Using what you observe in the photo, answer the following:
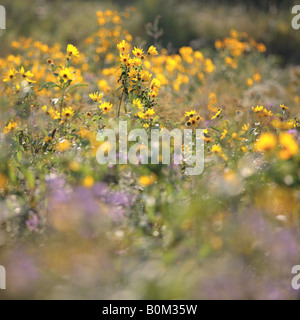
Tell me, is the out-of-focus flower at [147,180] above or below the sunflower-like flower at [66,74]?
below

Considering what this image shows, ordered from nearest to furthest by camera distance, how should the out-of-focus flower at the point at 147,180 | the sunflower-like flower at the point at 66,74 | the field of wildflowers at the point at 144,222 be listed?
the field of wildflowers at the point at 144,222, the out-of-focus flower at the point at 147,180, the sunflower-like flower at the point at 66,74

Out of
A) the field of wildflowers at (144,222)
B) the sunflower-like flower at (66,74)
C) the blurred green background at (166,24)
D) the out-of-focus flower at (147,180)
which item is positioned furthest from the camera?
the blurred green background at (166,24)

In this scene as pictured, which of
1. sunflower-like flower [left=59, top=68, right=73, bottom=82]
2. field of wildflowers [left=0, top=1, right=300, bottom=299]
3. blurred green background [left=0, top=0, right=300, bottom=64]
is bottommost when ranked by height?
field of wildflowers [left=0, top=1, right=300, bottom=299]

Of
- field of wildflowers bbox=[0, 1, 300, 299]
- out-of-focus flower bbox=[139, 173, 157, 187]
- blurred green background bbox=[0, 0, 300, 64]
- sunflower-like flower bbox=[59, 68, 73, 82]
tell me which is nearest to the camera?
field of wildflowers bbox=[0, 1, 300, 299]

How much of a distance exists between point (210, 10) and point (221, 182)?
10.7 meters

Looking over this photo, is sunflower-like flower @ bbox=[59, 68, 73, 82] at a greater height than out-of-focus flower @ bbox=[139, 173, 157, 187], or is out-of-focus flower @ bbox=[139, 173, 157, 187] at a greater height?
sunflower-like flower @ bbox=[59, 68, 73, 82]

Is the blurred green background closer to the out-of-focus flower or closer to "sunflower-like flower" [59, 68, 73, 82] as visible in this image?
"sunflower-like flower" [59, 68, 73, 82]

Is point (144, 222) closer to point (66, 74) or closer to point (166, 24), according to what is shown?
point (66, 74)

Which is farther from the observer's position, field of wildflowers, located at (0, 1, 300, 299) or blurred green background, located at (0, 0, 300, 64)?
blurred green background, located at (0, 0, 300, 64)

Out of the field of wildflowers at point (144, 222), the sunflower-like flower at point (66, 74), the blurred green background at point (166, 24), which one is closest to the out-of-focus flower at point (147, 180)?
the field of wildflowers at point (144, 222)

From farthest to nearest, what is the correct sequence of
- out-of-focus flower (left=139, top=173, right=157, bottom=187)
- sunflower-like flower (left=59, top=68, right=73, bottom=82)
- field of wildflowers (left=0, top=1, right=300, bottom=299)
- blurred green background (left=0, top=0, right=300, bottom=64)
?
blurred green background (left=0, top=0, right=300, bottom=64), sunflower-like flower (left=59, top=68, right=73, bottom=82), out-of-focus flower (left=139, top=173, right=157, bottom=187), field of wildflowers (left=0, top=1, right=300, bottom=299)

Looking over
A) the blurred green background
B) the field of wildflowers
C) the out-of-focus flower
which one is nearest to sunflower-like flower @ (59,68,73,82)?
the field of wildflowers

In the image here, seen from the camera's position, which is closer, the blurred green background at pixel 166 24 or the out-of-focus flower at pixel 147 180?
the out-of-focus flower at pixel 147 180

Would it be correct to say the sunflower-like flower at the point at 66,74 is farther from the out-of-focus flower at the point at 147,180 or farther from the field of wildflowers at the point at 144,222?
the out-of-focus flower at the point at 147,180
